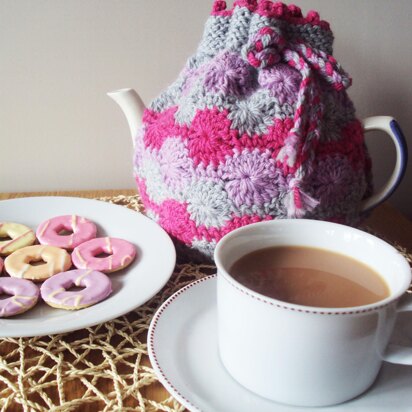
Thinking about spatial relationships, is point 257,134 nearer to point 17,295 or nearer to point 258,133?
point 258,133

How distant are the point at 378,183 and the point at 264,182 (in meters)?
0.43

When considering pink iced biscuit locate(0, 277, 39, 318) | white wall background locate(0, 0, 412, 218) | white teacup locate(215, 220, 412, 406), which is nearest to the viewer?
white teacup locate(215, 220, 412, 406)

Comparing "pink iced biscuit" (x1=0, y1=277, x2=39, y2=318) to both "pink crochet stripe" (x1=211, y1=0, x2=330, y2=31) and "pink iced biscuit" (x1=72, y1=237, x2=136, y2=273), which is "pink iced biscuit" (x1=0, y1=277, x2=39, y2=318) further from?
"pink crochet stripe" (x1=211, y1=0, x2=330, y2=31)

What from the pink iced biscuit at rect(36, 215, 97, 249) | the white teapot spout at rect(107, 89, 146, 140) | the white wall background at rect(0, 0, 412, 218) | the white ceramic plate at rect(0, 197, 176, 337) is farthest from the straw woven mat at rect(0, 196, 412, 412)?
the white wall background at rect(0, 0, 412, 218)

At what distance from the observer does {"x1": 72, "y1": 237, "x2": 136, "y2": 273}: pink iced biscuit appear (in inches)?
19.6

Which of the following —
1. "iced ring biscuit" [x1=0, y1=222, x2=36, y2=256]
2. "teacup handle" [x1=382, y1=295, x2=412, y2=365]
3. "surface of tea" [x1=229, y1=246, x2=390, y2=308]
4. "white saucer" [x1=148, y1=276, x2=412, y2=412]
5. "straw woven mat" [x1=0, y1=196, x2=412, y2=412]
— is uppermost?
"surface of tea" [x1=229, y1=246, x2=390, y2=308]

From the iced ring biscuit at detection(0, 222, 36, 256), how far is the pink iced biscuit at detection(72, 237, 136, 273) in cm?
7

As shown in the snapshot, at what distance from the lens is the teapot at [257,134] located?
18.6 inches

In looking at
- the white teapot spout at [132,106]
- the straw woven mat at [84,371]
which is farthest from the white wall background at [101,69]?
the straw woven mat at [84,371]

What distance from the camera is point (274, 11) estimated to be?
0.48 m

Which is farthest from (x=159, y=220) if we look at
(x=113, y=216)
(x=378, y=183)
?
(x=378, y=183)

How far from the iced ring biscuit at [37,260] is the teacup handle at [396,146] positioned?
347 mm

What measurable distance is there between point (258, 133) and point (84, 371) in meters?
0.27

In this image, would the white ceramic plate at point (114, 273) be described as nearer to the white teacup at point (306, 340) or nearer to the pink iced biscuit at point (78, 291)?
the pink iced biscuit at point (78, 291)
